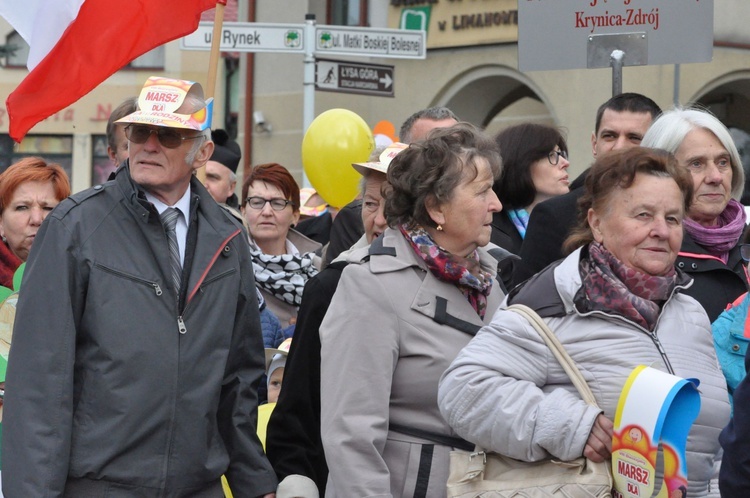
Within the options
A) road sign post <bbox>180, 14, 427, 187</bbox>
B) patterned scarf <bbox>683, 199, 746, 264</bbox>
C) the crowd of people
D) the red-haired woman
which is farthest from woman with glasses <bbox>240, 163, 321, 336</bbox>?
road sign post <bbox>180, 14, 427, 187</bbox>

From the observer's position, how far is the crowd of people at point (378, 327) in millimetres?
3564

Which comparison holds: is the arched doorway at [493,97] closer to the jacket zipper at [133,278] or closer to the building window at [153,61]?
the jacket zipper at [133,278]

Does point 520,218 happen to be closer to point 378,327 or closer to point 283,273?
point 283,273

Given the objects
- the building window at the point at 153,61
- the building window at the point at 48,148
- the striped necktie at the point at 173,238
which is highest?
the building window at the point at 153,61

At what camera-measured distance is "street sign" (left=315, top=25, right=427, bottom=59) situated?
36.4 ft

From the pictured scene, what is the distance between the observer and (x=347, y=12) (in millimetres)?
19500

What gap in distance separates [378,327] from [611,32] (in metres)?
2.77

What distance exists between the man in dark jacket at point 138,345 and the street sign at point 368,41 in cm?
659

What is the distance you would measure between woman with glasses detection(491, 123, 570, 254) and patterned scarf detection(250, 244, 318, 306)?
127cm

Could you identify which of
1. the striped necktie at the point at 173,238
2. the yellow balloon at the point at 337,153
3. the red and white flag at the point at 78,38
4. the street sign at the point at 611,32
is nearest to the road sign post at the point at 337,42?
the yellow balloon at the point at 337,153

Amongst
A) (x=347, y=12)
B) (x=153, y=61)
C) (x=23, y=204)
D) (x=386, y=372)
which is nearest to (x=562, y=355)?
(x=386, y=372)

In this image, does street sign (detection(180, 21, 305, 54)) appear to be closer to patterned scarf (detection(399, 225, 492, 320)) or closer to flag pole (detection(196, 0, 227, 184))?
flag pole (detection(196, 0, 227, 184))

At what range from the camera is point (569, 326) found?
3605 mm

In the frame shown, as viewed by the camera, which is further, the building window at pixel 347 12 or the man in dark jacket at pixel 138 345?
the building window at pixel 347 12
